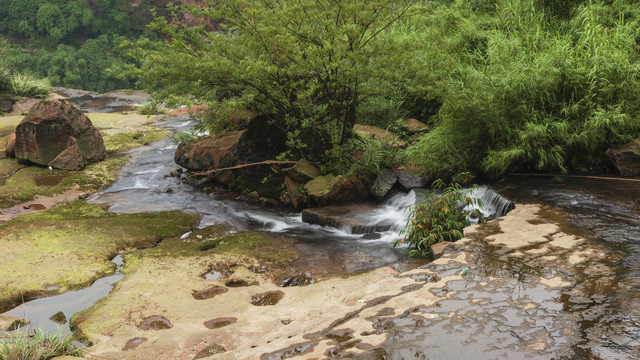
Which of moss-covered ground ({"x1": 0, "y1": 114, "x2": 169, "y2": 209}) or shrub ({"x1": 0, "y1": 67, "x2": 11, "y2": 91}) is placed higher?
shrub ({"x1": 0, "y1": 67, "x2": 11, "y2": 91})

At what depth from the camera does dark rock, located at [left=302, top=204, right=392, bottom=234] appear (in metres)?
6.95

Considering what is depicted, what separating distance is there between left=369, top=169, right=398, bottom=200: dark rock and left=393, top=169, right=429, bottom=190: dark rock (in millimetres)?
114

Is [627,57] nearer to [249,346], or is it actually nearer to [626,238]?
[626,238]

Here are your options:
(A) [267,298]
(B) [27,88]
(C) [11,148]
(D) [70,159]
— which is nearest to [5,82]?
(B) [27,88]

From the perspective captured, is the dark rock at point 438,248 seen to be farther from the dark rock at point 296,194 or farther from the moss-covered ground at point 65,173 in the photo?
the moss-covered ground at point 65,173

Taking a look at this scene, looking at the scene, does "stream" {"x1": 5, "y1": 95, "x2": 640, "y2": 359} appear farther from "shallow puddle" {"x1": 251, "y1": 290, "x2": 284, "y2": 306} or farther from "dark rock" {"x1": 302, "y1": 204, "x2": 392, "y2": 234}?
"shallow puddle" {"x1": 251, "y1": 290, "x2": 284, "y2": 306}

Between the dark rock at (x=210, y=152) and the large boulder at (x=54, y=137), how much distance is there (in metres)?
2.15

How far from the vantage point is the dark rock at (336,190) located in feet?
25.8

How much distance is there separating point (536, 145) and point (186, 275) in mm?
5246

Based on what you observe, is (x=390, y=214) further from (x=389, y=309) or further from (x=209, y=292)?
(x=389, y=309)

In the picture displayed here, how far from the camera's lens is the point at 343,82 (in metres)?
7.43

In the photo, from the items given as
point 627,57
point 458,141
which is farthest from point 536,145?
point 627,57

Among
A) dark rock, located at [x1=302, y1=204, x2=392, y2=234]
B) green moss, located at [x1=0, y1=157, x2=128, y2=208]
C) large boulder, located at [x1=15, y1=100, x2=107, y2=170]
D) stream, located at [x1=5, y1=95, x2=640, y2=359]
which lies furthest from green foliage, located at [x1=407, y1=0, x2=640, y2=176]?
large boulder, located at [x1=15, y1=100, x2=107, y2=170]

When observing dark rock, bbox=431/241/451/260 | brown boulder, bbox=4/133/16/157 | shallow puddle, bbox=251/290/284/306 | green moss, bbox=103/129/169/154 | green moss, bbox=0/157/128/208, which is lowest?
shallow puddle, bbox=251/290/284/306
